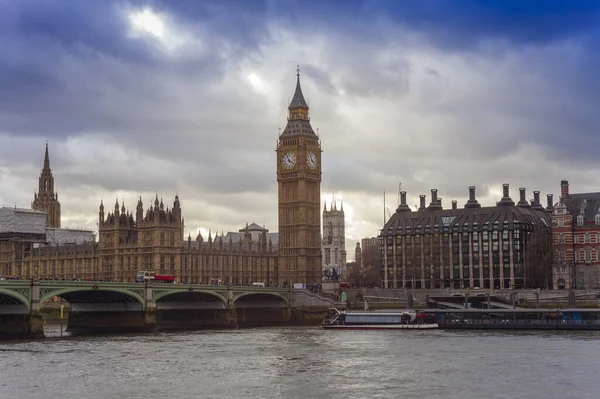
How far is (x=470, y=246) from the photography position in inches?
5753

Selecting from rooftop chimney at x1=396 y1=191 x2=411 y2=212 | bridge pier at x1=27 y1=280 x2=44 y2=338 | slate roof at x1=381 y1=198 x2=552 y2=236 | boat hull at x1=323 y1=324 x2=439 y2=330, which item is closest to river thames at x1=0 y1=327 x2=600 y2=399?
bridge pier at x1=27 y1=280 x2=44 y2=338

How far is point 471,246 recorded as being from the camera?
14612 cm

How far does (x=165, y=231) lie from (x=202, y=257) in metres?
8.77

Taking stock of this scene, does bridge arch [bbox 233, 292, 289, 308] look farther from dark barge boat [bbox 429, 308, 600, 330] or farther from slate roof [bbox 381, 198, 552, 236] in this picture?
dark barge boat [bbox 429, 308, 600, 330]

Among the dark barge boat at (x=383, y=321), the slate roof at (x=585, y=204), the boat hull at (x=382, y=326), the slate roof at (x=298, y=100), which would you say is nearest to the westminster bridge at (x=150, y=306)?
the dark barge boat at (x=383, y=321)

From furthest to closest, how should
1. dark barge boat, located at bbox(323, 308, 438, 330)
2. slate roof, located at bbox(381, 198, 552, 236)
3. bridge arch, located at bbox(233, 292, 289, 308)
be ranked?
1. slate roof, located at bbox(381, 198, 552, 236)
2. bridge arch, located at bbox(233, 292, 289, 308)
3. dark barge boat, located at bbox(323, 308, 438, 330)

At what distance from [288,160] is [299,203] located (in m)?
7.49

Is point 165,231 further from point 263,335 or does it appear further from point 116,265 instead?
point 263,335

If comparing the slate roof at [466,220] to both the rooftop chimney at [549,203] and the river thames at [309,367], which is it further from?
the river thames at [309,367]

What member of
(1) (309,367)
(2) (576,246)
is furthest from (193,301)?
(1) (309,367)

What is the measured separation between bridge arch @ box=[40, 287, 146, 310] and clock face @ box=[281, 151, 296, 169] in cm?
5876

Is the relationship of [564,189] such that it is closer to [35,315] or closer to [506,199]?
[506,199]

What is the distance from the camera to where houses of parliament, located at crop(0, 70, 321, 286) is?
15325cm

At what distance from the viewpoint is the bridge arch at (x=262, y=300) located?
430 ft
